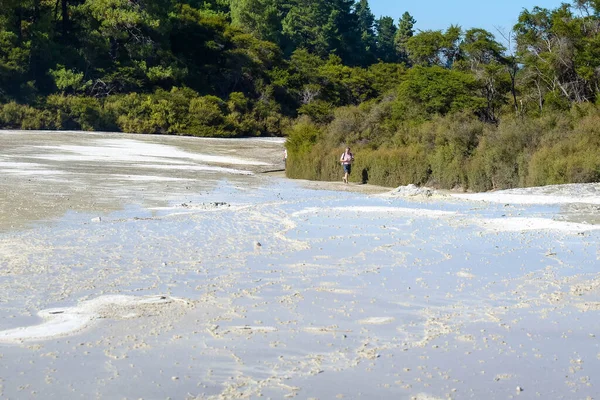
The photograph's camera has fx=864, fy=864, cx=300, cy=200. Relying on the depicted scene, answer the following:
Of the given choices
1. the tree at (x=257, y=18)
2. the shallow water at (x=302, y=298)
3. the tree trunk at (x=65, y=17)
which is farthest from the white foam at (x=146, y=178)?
the tree at (x=257, y=18)

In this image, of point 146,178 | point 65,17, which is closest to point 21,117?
point 65,17

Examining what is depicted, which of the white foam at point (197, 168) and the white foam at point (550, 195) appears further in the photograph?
the white foam at point (197, 168)

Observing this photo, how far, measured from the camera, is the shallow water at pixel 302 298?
6.65 metres

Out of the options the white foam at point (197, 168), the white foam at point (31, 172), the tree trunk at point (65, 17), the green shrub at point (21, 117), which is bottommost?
the white foam at point (31, 172)

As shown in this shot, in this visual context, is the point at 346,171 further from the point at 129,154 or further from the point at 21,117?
the point at 21,117

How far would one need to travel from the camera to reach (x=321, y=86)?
7644 centimetres

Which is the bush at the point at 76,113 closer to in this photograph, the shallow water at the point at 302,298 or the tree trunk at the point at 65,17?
the tree trunk at the point at 65,17

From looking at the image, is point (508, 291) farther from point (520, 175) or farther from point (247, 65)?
point (247, 65)

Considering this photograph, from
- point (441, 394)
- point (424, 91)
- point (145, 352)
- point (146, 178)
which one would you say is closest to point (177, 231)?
point (145, 352)

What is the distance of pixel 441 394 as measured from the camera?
632 centimetres

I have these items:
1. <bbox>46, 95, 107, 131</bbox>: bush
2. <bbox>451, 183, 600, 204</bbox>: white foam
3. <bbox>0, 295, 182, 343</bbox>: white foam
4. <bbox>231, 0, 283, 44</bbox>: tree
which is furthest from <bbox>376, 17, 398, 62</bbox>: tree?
<bbox>0, 295, 182, 343</bbox>: white foam

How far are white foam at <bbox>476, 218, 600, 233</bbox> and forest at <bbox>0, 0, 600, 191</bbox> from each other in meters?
8.86

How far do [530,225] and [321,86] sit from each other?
6150cm

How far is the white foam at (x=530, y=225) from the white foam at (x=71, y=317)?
820 centimetres
